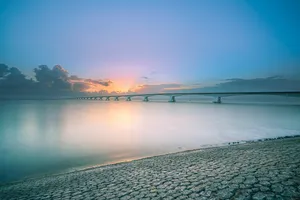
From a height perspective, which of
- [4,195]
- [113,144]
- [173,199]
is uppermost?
[173,199]

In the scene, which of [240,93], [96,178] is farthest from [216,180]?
[240,93]

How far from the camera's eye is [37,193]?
21.1ft

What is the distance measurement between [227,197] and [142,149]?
11.5 meters

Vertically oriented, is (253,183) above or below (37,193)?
above

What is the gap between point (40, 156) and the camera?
13.7 meters

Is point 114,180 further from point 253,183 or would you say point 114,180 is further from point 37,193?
point 253,183

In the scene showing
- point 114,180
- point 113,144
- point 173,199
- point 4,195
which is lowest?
point 113,144

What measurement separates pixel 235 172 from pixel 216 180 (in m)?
0.87

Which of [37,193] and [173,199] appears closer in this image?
[173,199]

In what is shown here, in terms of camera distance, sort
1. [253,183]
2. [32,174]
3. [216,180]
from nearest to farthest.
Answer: [253,183] → [216,180] → [32,174]

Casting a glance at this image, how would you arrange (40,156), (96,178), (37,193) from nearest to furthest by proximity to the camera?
(37,193) → (96,178) → (40,156)

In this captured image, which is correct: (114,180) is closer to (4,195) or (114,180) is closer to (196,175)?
(196,175)

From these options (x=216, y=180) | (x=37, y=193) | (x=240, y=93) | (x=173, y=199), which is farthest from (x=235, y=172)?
(x=240, y=93)

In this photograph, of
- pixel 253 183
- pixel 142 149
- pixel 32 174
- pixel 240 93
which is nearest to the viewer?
pixel 253 183
